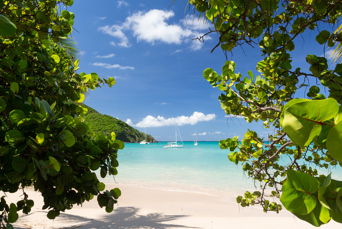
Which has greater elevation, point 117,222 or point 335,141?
point 335,141

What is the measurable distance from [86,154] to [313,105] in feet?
3.82

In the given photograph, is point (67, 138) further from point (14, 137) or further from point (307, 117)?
point (307, 117)

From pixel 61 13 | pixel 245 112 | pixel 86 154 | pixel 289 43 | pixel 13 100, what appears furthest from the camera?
pixel 245 112

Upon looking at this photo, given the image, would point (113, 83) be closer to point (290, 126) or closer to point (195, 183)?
point (290, 126)

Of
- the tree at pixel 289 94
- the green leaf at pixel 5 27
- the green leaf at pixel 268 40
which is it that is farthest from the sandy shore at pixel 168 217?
the green leaf at pixel 5 27

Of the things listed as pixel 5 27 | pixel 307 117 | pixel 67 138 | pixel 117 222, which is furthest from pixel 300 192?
pixel 117 222

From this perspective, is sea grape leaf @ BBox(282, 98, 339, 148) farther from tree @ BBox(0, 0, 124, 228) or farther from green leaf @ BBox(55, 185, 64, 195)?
green leaf @ BBox(55, 185, 64, 195)

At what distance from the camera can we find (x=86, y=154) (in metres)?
1.19

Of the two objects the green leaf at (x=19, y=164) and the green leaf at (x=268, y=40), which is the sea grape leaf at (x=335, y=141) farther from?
the green leaf at (x=268, y=40)

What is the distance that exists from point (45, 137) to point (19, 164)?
181 millimetres

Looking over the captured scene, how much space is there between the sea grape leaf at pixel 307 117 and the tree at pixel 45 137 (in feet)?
2.23

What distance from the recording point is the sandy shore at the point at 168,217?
5.25m

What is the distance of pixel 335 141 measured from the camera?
0.34 meters

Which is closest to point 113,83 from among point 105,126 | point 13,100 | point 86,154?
point 13,100
